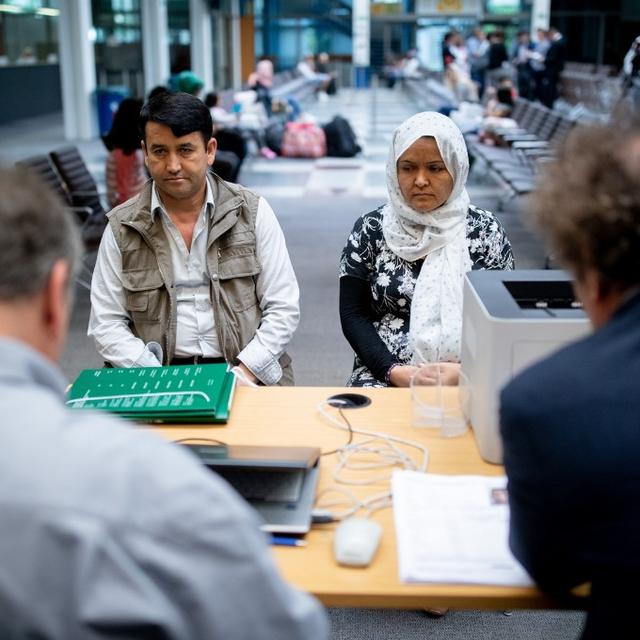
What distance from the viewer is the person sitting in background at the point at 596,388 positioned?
104 centimetres

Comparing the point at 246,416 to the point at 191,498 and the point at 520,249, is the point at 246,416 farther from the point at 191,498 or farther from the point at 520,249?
the point at 520,249

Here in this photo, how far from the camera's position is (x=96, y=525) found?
764 mm

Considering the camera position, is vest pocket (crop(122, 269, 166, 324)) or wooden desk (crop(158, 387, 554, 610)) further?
vest pocket (crop(122, 269, 166, 324))

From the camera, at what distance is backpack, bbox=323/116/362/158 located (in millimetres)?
12609

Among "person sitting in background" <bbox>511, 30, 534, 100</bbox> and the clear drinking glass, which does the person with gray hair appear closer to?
the clear drinking glass

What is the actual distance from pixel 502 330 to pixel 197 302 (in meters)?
1.23

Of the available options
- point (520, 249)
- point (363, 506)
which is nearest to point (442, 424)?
point (363, 506)

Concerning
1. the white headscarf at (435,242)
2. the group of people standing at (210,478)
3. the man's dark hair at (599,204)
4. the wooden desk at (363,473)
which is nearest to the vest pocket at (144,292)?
the wooden desk at (363,473)

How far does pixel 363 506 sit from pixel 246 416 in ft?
1.64

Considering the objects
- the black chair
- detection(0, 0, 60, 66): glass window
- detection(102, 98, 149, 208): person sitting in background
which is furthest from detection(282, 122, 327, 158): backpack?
the black chair

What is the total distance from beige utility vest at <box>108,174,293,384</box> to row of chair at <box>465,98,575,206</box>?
4.94 meters

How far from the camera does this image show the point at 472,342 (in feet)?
5.97

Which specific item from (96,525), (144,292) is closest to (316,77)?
(144,292)

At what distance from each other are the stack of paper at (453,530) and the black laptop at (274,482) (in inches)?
6.4
